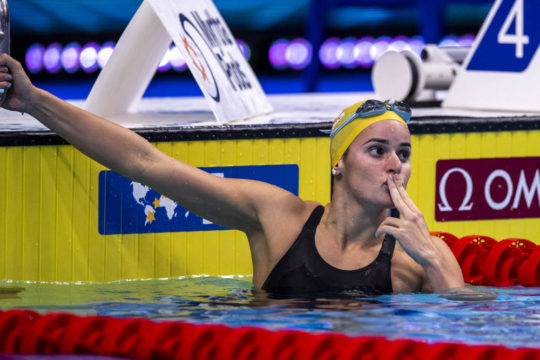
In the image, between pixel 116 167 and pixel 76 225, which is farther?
pixel 76 225

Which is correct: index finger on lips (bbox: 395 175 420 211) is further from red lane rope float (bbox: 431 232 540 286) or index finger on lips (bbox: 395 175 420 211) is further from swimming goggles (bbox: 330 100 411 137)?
red lane rope float (bbox: 431 232 540 286)

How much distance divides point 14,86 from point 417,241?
1350 mm

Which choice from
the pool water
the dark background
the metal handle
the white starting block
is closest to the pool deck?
the white starting block

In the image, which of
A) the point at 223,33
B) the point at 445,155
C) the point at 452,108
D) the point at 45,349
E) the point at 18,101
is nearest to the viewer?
the point at 45,349

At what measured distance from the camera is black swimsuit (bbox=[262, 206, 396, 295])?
3.17 metres

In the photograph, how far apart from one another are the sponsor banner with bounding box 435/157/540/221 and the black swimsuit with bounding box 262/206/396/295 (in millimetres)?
1438

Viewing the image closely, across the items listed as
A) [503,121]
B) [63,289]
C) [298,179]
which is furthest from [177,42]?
[503,121]

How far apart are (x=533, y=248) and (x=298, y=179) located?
3.44 ft

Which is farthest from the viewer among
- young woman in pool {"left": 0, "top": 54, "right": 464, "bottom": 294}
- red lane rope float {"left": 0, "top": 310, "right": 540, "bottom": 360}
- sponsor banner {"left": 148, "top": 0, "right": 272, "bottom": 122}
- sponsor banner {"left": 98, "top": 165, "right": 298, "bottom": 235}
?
sponsor banner {"left": 148, "top": 0, "right": 272, "bottom": 122}

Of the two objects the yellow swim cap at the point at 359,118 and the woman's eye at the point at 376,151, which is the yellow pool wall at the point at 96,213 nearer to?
the yellow swim cap at the point at 359,118

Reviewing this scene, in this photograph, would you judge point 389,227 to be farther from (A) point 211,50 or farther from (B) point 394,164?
(A) point 211,50

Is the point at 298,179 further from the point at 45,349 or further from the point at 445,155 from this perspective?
the point at 45,349

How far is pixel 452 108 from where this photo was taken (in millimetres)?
5527

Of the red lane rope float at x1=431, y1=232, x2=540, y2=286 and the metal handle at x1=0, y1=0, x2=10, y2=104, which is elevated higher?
the metal handle at x1=0, y1=0, x2=10, y2=104
